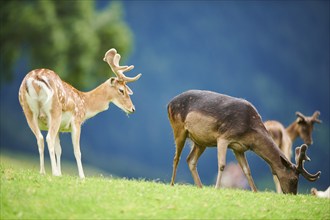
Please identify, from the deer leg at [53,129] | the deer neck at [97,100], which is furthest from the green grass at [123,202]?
the deer neck at [97,100]

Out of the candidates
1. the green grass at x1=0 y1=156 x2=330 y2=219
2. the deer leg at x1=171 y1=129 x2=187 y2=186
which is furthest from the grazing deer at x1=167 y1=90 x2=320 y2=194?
the green grass at x1=0 y1=156 x2=330 y2=219

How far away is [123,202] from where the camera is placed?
35.6 ft

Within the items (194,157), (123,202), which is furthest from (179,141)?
(123,202)

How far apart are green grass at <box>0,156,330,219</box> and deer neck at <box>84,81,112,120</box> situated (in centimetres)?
216

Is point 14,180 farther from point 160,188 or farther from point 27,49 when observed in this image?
point 27,49

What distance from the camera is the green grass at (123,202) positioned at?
10.4 meters

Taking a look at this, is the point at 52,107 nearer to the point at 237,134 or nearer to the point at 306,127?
the point at 237,134

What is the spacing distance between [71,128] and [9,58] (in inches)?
775

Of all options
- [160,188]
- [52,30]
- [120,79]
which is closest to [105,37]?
[52,30]

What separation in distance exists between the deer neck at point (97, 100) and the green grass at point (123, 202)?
7.09ft

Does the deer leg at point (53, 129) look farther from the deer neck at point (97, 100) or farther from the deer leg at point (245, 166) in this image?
the deer leg at point (245, 166)

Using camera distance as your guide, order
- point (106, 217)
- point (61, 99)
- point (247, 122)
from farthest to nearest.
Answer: point (247, 122), point (61, 99), point (106, 217)

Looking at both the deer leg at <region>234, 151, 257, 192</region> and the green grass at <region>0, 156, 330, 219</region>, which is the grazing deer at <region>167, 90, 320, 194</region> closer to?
the deer leg at <region>234, 151, 257, 192</region>

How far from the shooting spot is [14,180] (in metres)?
11.4
